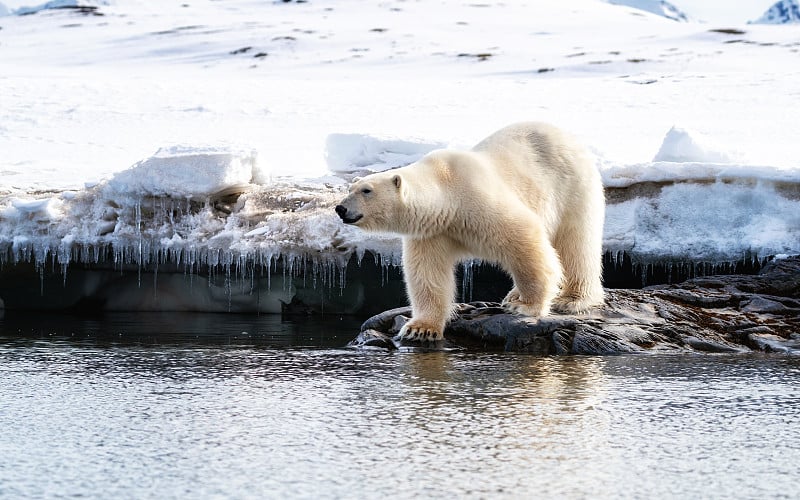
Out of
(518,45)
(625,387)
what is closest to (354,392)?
A: (625,387)

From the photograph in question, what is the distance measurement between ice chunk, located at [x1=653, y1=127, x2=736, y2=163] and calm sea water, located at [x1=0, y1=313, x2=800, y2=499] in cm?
566

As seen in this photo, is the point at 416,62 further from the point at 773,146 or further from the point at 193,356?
the point at 193,356

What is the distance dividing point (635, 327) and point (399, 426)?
2910mm

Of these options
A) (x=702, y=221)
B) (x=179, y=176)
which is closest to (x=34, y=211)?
(x=179, y=176)

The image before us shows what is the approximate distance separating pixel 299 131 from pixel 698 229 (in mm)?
9041

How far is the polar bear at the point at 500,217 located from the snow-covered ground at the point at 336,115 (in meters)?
3.28

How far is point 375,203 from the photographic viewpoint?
18.8 feet

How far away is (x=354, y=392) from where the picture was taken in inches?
173

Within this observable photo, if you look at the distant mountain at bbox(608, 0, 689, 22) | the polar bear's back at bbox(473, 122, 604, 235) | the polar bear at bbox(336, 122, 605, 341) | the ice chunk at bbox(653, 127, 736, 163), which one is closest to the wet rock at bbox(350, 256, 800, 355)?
the polar bear at bbox(336, 122, 605, 341)

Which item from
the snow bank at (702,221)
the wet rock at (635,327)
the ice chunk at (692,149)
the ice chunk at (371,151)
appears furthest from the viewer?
the ice chunk at (371,151)

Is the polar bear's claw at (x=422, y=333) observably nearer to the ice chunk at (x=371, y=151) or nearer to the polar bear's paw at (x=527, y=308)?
the polar bear's paw at (x=527, y=308)

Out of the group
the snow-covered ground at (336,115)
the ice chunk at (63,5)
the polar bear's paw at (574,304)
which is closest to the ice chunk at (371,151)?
the snow-covered ground at (336,115)

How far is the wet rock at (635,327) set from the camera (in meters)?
5.95

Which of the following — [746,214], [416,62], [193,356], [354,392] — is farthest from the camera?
[416,62]
